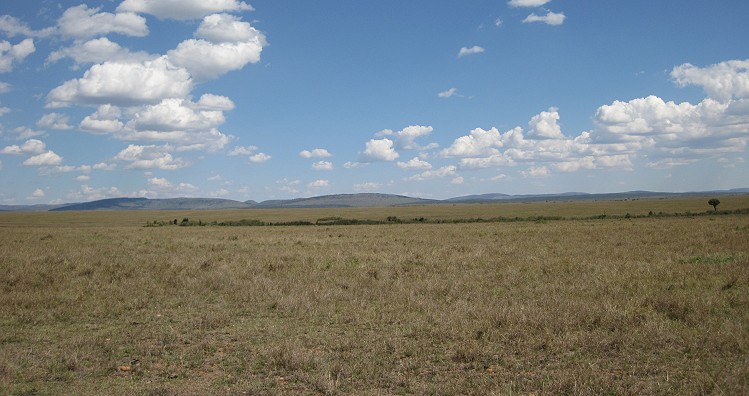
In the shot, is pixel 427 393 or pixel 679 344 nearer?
pixel 427 393

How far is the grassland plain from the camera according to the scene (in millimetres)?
7379

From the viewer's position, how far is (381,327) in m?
10.6

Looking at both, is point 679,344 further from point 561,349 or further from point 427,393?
point 427,393

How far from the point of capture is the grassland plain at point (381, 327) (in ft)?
24.2

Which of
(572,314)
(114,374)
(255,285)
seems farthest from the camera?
(255,285)

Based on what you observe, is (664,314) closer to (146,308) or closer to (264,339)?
(264,339)

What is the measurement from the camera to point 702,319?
33.8 ft

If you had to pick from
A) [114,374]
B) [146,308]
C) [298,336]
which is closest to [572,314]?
[298,336]

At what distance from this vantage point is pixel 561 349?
868 cm

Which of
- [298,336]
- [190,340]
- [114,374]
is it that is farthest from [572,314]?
[114,374]

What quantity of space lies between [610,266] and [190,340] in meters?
14.3

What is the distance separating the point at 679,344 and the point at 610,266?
32.2ft

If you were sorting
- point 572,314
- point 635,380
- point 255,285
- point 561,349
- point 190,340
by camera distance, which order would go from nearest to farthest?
point 635,380, point 561,349, point 190,340, point 572,314, point 255,285

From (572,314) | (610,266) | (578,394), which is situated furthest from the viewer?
(610,266)
